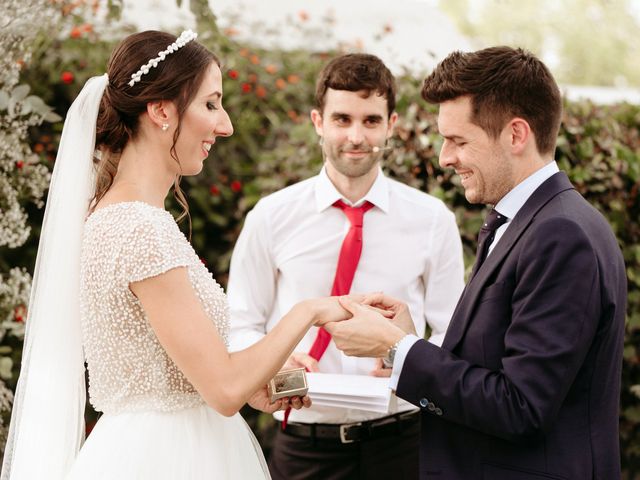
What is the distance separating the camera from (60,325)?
2617 mm

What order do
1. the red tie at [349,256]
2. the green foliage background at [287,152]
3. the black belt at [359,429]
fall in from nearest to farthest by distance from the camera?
the black belt at [359,429] → the red tie at [349,256] → the green foliage background at [287,152]

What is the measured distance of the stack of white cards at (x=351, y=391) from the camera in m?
2.84

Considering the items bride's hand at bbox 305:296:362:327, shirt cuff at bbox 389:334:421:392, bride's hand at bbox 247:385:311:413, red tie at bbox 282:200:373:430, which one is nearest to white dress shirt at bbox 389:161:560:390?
shirt cuff at bbox 389:334:421:392

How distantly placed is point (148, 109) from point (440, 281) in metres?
1.58

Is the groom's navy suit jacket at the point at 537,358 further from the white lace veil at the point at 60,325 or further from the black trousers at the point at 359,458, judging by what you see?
the white lace veil at the point at 60,325

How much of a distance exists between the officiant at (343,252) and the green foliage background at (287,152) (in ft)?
2.16

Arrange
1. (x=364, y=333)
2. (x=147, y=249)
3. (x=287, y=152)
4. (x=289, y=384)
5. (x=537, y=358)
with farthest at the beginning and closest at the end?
1. (x=287, y=152)
2. (x=289, y=384)
3. (x=364, y=333)
4. (x=147, y=249)
5. (x=537, y=358)

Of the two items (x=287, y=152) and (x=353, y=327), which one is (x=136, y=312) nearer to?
(x=353, y=327)

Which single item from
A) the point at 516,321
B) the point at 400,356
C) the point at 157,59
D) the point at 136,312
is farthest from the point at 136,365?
the point at 516,321

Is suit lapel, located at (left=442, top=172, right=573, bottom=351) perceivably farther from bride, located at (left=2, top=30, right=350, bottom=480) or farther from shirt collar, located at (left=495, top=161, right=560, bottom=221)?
bride, located at (left=2, top=30, right=350, bottom=480)

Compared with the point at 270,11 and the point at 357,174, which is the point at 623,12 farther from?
the point at 357,174

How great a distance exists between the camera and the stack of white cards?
2.84 m

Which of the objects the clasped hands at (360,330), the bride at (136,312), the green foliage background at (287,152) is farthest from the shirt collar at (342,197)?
the bride at (136,312)

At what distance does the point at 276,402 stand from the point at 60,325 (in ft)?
2.62
